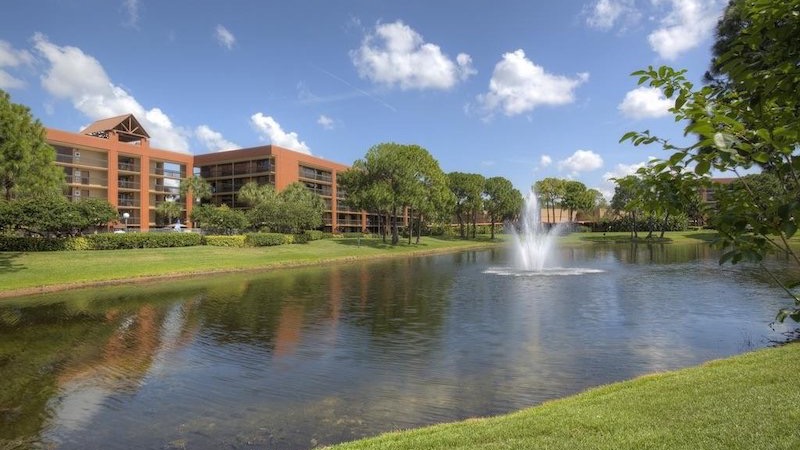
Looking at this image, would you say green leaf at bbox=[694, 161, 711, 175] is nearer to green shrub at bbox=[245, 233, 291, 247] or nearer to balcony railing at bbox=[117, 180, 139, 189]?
green shrub at bbox=[245, 233, 291, 247]

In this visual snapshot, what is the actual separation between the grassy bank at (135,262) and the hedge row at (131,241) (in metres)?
1.37

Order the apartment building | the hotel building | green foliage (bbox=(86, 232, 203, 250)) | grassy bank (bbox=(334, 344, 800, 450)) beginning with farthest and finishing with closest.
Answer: the apartment building → the hotel building → green foliage (bbox=(86, 232, 203, 250)) → grassy bank (bbox=(334, 344, 800, 450))

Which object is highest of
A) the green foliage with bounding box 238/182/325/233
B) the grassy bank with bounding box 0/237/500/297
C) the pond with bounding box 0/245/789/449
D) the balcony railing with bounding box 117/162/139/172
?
the balcony railing with bounding box 117/162/139/172

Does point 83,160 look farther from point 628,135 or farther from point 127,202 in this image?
point 628,135

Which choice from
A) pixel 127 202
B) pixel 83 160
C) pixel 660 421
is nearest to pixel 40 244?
pixel 83 160

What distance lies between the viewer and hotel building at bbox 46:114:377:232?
6869 cm

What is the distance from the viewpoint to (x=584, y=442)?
19.2ft

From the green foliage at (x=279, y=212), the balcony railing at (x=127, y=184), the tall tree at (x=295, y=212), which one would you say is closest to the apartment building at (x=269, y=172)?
the tall tree at (x=295, y=212)

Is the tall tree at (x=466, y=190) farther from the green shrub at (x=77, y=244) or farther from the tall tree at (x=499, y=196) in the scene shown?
the green shrub at (x=77, y=244)

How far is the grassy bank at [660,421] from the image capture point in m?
5.60

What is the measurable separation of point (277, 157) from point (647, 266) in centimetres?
5799

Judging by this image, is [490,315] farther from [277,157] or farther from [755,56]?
[277,157]

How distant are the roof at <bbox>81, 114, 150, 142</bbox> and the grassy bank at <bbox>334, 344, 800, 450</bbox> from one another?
8603 cm

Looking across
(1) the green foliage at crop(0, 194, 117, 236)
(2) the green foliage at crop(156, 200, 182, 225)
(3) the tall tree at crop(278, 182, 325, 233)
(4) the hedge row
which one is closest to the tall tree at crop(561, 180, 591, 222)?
(3) the tall tree at crop(278, 182, 325, 233)
